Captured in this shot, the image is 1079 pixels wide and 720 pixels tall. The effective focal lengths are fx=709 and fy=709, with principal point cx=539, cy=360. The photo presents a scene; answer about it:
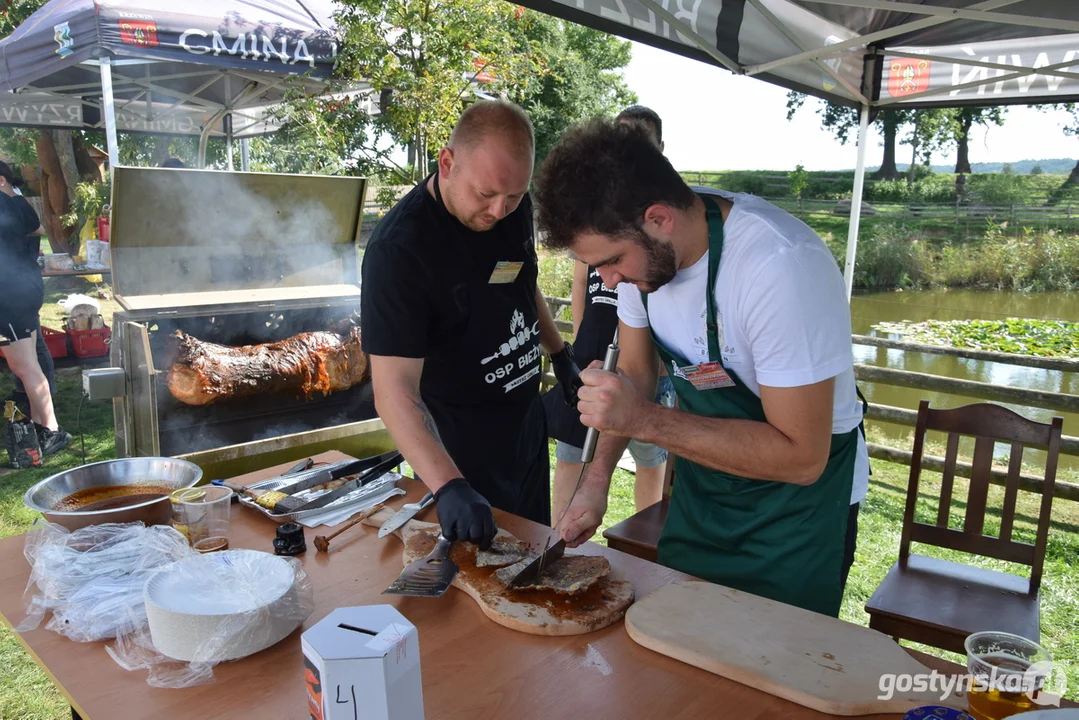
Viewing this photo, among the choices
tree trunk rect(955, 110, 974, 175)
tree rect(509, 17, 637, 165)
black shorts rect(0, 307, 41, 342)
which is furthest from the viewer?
tree rect(509, 17, 637, 165)

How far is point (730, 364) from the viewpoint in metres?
1.71

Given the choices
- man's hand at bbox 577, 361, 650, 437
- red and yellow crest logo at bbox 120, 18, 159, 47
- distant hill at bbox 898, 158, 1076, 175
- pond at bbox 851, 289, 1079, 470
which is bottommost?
pond at bbox 851, 289, 1079, 470

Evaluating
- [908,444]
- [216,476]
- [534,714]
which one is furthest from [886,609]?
[908,444]

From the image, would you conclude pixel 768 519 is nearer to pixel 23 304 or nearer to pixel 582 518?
pixel 582 518

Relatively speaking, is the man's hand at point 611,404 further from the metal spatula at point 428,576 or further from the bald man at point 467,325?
the metal spatula at point 428,576

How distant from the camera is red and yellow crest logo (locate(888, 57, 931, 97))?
426 centimetres

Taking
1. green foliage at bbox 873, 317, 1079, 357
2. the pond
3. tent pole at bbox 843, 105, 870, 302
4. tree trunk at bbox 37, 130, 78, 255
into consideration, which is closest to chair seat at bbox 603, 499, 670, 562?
tent pole at bbox 843, 105, 870, 302

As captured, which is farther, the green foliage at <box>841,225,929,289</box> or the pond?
the green foliage at <box>841,225,929,289</box>

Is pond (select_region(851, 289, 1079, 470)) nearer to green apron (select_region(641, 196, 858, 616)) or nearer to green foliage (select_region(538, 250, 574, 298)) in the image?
green foliage (select_region(538, 250, 574, 298))

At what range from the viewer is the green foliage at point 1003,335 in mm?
8703

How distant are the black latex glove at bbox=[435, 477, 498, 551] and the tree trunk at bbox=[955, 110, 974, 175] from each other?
24.1 meters

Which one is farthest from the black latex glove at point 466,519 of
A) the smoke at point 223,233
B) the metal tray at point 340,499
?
the smoke at point 223,233

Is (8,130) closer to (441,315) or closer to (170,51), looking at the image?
(170,51)

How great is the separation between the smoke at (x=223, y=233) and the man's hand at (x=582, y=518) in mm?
2711
